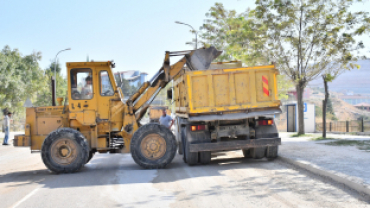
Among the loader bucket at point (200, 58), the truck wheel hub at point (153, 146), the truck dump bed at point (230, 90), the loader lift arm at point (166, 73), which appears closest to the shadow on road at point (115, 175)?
the truck wheel hub at point (153, 146)

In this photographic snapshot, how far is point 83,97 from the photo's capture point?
10.9m

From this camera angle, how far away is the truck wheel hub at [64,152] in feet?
34.2

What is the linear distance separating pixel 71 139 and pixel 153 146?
2239 mm

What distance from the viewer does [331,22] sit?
1773 centimetres

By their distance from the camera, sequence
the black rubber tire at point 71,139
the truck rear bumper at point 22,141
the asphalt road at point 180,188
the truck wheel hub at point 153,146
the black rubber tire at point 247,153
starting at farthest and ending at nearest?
the black rubber tire at point 247,153
the truck rear bumper at point 22,141
the truck wheel hub at point 153,146
the black rubber tire at point 71,139
the asphalt road at point 180,188

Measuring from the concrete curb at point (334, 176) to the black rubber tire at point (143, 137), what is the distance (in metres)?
3.36

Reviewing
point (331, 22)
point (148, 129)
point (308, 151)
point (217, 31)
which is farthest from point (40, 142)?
point (217, 31)

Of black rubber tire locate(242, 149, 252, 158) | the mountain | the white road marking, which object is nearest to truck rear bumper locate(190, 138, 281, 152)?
black rubber tire locate(242, 149, 252, 158)

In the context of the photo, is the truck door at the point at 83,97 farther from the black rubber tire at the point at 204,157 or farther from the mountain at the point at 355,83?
the mountain at the point at 355,83

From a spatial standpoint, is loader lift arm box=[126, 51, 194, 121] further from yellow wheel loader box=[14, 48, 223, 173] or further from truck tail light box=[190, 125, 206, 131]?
truck tail light box=[190, 125, 206, 131]

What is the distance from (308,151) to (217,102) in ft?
12.8

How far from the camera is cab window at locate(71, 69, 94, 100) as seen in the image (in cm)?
1092

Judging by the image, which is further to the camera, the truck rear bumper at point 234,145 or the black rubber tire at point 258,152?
the black rubber tire at point 258,152

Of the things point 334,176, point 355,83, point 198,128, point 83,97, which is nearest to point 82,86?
point 83,97
